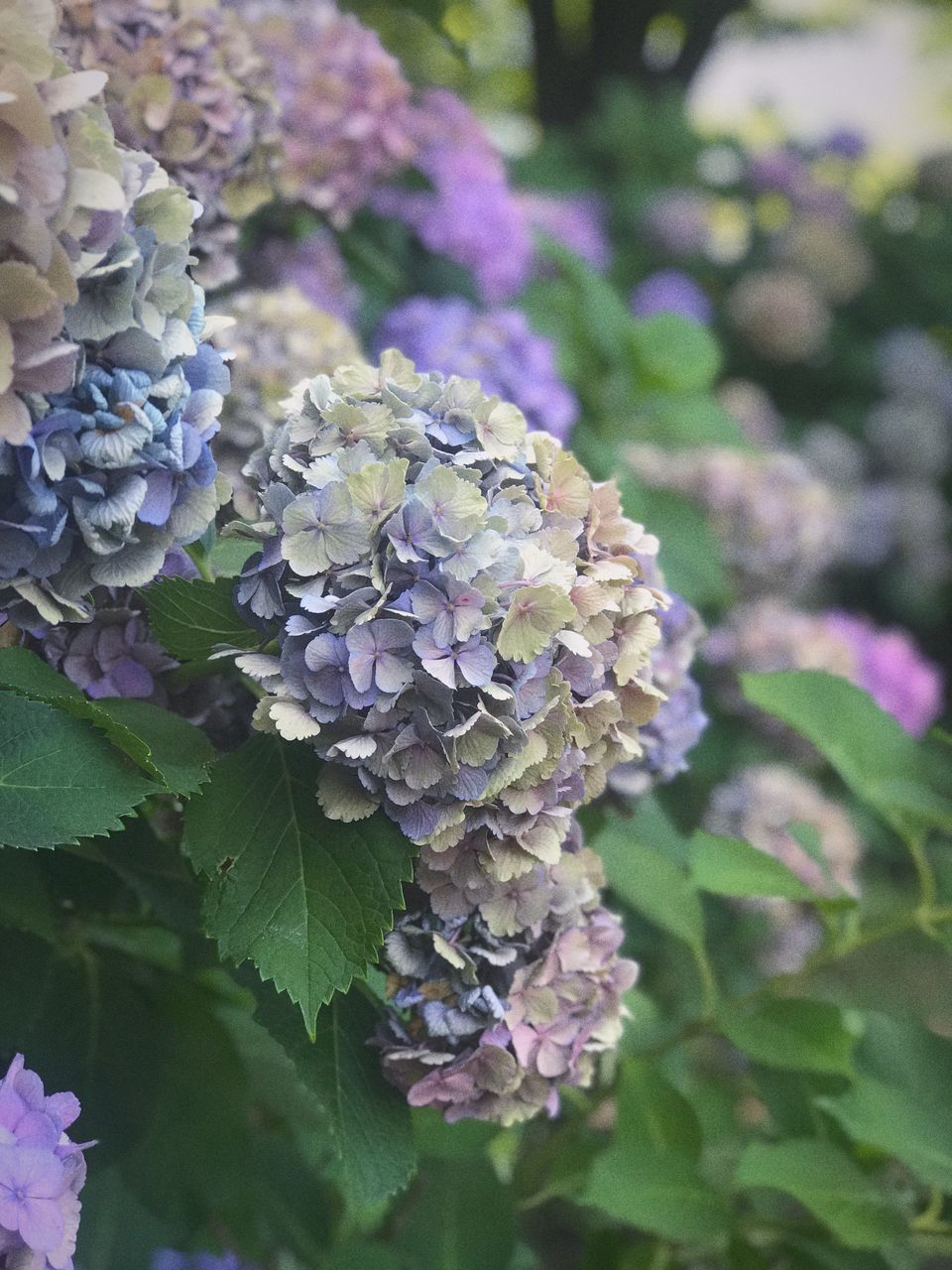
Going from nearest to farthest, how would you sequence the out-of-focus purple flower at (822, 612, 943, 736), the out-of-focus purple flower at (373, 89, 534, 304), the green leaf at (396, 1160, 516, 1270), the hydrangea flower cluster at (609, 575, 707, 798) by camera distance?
the hydrangea flower cluster at (609, 575, 707, 798), the green leaf at (396, 1160, 516, 1270), the out-of-focus purple flower at (373, 89, 534, 304), the out-of-focus purple flower at (822, 612, 943, 736)

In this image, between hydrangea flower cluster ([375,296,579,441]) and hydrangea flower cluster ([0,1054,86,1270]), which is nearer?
hydrangea flower cluster ([0,1054,86,1270])

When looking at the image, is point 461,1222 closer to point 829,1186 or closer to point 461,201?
point 829,1186

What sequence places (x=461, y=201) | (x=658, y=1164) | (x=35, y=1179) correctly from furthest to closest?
(x=461, y=201), (x=658, y=1164), (x=35, y=1179)

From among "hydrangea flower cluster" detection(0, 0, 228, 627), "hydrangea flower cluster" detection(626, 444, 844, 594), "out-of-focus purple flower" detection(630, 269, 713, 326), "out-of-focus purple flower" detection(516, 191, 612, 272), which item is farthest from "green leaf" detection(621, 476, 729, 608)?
"out-of-focus purple flower" detection(630, 269, 713, 326)

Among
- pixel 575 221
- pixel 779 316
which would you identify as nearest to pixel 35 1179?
pixel 575 221

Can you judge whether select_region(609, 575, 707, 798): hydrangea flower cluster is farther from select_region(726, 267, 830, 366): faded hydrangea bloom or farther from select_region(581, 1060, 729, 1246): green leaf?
select_region(726, 267, 830, 366): faded hydrangea bloom
